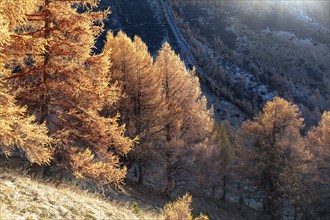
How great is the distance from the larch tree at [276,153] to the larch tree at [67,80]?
16.8m

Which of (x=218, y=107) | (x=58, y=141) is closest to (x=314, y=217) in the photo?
(x=58, y=141)

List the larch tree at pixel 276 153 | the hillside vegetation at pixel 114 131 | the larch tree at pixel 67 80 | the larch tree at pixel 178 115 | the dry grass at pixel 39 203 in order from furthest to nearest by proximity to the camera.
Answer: the larch tree at pixel 276 153 < the larch tree at pixel 178 115 < the larch tree at pixel 67 80 < the hillside vegetation at pixel 114 131 < the dry grass at pixel 39 203

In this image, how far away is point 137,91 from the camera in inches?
750

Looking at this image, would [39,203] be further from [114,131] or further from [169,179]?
[169,179]

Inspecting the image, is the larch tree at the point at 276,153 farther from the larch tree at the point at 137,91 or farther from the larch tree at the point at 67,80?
the larch tree at the point at 67,80

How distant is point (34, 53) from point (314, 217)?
28.7 m

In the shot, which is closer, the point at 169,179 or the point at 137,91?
the point at 137,91

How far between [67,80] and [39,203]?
4.64 m

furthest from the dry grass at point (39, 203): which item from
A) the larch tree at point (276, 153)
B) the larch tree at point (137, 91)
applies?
the larch tree at point (276, 153)

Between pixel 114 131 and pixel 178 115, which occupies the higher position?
pixel 178 115

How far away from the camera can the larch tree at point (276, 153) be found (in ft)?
78.3

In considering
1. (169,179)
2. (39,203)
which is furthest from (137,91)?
(39,203)

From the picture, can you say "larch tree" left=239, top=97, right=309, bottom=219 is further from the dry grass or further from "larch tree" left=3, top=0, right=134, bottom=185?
the dry grass

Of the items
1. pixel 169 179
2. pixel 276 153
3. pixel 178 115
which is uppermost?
pixel 276 153
